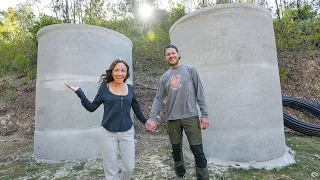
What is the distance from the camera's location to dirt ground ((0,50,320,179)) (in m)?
3.06

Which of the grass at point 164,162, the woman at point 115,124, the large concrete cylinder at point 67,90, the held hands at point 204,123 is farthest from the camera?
the large concrete cylinder at point 67,90

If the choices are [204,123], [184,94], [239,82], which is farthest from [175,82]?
[239,82]

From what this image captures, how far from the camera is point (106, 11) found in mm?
13320

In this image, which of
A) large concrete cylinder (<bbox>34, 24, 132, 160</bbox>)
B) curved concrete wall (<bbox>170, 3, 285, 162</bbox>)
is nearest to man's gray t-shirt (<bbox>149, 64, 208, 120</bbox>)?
curved concrete wall (<bbox>170, 3, 285, 162</bbox>)

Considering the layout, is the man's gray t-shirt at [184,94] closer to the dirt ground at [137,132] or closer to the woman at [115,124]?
the woman at [115,124]

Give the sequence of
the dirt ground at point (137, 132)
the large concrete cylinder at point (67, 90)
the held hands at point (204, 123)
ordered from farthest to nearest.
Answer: the large concrete cylinder at point (67, 90)
the dirt ground at point (137, 132)
the held hands at point (204, 123)

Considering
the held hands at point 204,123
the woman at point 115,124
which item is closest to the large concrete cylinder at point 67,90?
the woman at point 115,124

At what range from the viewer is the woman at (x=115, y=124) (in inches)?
77.8

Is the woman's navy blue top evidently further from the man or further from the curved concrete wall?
the curved concrete wall

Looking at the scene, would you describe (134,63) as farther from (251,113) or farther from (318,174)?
(318,174)

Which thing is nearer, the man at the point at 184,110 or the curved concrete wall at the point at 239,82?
the man at the point at 184,110

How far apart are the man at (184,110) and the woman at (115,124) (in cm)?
42

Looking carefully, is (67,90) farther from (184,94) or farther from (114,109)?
(184,94)

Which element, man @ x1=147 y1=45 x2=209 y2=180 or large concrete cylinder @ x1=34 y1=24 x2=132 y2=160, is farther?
large concrete cylinder @ x1=34 y1=24 x2=132 y2=160
